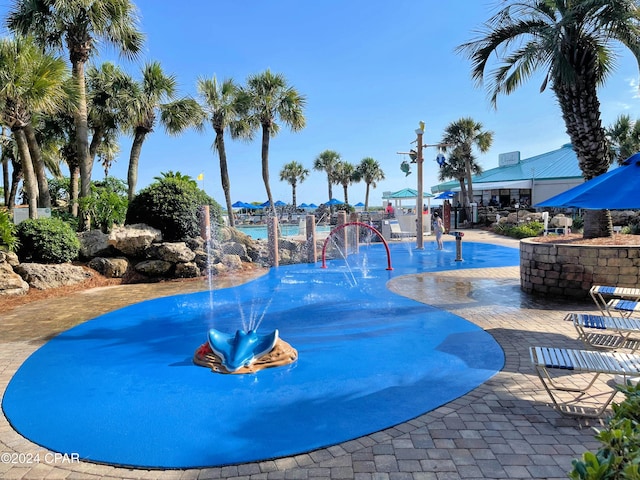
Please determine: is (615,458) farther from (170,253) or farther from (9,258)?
(9,258)

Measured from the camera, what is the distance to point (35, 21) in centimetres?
1418

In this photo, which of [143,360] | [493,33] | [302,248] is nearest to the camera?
[143,360]

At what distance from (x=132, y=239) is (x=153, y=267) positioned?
3.42 feet

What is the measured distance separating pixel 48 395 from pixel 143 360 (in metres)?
1.29

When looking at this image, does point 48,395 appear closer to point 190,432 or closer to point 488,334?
point 190,432

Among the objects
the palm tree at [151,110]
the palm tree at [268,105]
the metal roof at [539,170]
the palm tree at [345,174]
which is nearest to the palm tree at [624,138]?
the metal roof at [539,170]

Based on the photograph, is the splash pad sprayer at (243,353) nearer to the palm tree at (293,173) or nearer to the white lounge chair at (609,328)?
the white lounge chair at (609,328)

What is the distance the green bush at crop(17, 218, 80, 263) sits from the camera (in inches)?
428

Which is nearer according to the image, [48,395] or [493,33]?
[48,395]

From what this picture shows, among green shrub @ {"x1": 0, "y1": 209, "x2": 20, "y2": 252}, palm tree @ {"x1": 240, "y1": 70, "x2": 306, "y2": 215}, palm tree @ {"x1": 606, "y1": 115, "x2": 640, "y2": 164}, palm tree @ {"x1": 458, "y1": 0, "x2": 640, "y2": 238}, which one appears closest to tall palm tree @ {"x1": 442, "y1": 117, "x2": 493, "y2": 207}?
palm tree @ {"x1": 606, "y1": 115, "x2": 640, "y2": 164}

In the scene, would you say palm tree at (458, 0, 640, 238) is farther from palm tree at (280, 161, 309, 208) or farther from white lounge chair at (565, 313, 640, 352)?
palm tree at (280, 161, 309, 208)

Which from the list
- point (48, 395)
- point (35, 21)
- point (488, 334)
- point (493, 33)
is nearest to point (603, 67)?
point (493, 33)

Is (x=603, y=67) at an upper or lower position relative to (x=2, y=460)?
upper

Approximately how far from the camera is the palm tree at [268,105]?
22203 millimetres
